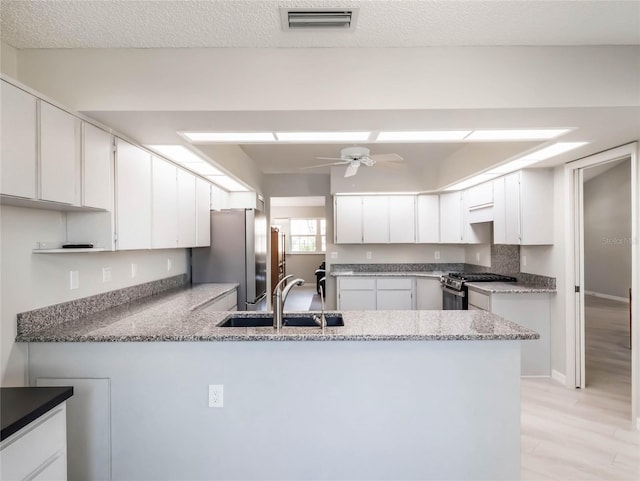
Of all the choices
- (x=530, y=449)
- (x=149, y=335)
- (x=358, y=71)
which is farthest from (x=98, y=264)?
(x=530, y=449)

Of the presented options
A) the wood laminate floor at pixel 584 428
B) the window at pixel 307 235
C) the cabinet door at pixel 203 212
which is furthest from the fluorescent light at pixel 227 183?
the window at pixel 307 235

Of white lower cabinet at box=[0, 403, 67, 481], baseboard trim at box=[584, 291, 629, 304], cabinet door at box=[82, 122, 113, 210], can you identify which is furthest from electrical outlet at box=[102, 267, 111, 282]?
baseboard trim at box=[584, 291, 629, 304]

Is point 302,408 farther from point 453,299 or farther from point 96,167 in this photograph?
point 453,299

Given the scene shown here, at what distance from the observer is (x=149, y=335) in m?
1.92

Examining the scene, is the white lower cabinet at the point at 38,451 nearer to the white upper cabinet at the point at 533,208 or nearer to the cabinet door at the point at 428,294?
the white upper cabinet at the point at 533,208

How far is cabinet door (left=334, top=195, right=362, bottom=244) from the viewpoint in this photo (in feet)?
18.4

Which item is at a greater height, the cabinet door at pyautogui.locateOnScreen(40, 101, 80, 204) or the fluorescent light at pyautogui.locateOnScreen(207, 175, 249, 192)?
the fluorescent light at pyautogui.locateOnScreen(207, 175, 249, 192)

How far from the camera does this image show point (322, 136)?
2480 mm

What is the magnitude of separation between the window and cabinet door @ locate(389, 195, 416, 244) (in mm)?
5382

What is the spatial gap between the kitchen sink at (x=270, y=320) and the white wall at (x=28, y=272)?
1.05m

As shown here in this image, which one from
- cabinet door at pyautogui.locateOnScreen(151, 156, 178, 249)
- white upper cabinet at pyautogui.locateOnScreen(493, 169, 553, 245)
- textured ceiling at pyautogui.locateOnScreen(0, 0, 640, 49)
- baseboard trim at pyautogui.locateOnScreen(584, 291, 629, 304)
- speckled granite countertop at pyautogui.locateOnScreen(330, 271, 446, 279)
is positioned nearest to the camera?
textured ceiling at pyautogui.locateOnScreen(0, 0, 640, 49)

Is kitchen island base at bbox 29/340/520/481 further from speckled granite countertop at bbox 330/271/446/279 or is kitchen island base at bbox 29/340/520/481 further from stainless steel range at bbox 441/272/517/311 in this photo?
speckled granite countertop at bbox 330/271/446/279

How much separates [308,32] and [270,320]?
1762 millimetres

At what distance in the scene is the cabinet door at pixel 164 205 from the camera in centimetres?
286
